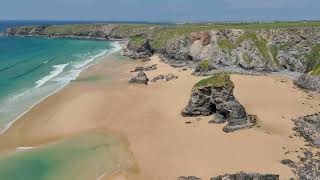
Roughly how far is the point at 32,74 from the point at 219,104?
149 ft

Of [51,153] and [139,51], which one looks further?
[139,51]

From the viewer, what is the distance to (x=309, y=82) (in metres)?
62.2

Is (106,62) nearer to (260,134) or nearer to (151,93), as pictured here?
(151,93)

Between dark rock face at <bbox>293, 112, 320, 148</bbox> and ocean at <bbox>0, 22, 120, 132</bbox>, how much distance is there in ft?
101

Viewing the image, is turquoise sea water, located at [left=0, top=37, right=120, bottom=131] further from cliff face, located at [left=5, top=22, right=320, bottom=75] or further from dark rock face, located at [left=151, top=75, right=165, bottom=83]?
cliff face, located at [left=5, top=22, right=320, bottom=75]

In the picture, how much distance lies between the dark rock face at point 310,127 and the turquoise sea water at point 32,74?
30882 mm

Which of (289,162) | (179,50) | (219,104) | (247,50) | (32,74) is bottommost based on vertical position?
(32,74)

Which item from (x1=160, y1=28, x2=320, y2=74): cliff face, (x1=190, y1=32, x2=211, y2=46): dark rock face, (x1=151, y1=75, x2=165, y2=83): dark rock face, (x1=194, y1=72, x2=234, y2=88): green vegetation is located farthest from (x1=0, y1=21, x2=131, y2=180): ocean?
(x1=190, y1=32, x2=211, y2=46): dark rock face

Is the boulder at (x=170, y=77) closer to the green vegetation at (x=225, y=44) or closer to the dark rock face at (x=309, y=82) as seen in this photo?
the green vegetation at (x=225, y=44)

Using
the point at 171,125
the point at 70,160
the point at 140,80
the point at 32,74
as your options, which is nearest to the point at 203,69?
the point at 140,80

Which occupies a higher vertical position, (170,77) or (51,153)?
(170,77)

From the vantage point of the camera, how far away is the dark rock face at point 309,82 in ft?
199

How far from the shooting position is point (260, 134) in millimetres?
41500

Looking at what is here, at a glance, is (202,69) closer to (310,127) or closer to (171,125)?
(171,125)
